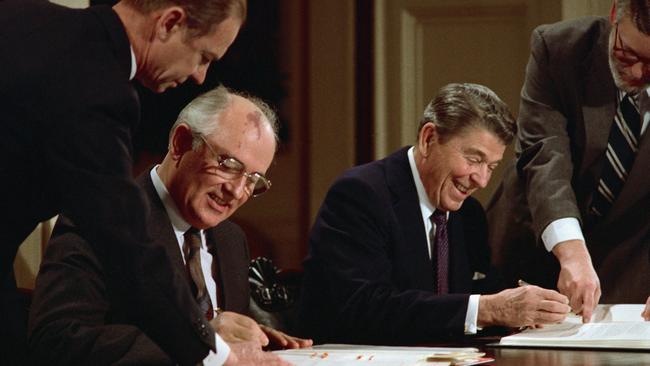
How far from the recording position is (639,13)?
99.0 inches

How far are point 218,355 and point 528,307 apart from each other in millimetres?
1023

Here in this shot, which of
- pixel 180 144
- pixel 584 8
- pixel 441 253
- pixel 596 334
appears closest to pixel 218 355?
pixel 180 144

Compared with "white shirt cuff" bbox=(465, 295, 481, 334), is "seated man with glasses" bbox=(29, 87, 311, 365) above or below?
above

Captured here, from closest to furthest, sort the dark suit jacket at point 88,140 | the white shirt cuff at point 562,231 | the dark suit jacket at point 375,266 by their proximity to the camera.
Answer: the dark suit jacket at point 88,140 → the dark suit jacket at point 375,266 → the white shirt cuff at point 562,231

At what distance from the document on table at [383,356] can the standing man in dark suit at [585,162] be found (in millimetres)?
734

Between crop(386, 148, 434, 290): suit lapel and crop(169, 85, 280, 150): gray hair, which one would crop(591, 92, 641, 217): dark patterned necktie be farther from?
crop(169, 85, 280, 150): gray hair

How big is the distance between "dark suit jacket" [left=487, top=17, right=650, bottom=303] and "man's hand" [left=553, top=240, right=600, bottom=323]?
13 cm

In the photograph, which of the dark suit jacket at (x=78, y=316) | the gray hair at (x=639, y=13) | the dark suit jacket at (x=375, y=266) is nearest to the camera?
the dark suit jacket at (x=78, y=316)

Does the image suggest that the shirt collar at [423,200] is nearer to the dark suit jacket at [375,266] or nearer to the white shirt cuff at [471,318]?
the dark suit jacket at [375,266]

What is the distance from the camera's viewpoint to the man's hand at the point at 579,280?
2580mm

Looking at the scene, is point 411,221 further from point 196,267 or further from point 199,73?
point 199,73

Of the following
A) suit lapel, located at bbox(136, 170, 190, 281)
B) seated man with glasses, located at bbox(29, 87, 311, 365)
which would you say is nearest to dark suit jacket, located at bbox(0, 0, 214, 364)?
seated man with glasses, located at bbox(29, 87, 311, 365)

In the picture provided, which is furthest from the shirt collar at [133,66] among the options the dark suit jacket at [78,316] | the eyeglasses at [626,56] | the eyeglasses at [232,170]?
the eyeglasses at [626,56]

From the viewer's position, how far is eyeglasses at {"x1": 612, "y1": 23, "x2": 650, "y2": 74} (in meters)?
2.58
